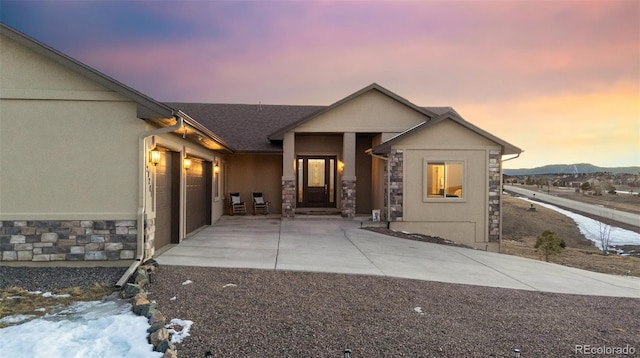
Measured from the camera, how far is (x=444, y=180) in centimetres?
1225

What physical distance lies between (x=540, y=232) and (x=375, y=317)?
21.8 meters

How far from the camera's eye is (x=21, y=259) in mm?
6531

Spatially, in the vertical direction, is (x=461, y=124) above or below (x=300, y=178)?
above

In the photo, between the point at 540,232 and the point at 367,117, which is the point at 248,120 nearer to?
the point at 367,117

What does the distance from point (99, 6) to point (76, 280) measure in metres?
13.5

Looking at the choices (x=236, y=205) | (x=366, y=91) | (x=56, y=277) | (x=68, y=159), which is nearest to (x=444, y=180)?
(x=366, y=91)

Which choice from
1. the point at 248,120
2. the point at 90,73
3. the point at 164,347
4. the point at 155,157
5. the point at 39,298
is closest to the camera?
the point at 164,347

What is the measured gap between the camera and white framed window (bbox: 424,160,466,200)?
39.8 ft

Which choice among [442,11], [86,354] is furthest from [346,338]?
[442,11]

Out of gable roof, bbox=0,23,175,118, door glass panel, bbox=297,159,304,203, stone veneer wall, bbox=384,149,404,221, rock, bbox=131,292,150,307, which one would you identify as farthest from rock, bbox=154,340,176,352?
door glass panel, bbox=297,159,304,203

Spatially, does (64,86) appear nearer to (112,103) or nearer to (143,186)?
(112,103)

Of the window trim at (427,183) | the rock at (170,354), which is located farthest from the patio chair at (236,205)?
the rock at (170,354)

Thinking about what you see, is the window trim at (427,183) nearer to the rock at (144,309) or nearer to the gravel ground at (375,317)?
the gravel ground at (375,317)

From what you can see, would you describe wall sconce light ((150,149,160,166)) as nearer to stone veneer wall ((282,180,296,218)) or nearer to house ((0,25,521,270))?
house ((0,25,521,270))
